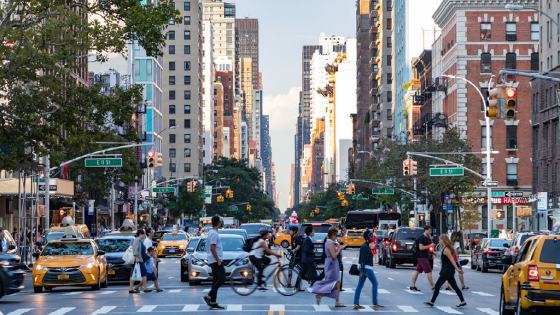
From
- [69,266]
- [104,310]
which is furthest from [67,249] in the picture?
[104,310]

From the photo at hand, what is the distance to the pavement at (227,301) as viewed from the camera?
62.5 ft

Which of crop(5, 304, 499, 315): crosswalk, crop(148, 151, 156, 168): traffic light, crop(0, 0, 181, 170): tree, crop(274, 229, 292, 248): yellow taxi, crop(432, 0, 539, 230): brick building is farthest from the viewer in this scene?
crop(432, 0, 539, 230): brick building

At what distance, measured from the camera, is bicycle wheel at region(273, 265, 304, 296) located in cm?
2270

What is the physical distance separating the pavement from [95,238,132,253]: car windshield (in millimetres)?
1493

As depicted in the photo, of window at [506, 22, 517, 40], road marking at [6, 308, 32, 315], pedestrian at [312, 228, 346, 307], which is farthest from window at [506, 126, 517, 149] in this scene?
road marking at [6, 308, 32, 315]

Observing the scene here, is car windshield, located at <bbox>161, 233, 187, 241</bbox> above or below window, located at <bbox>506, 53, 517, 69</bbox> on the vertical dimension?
below

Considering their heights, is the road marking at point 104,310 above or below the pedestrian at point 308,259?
below

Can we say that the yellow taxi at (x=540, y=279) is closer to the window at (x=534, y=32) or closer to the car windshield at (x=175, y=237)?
the car windshield at (x=175, y=237)

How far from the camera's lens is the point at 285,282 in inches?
898

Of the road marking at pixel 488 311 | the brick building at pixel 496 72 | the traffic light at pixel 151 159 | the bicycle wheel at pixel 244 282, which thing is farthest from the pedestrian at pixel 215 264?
the brick building at pixel 496 72

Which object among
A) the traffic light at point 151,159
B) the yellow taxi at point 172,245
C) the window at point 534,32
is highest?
the window at point 534,32

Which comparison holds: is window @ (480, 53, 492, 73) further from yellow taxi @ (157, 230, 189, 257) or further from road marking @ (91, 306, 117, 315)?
road marking @ (91, 306, 117, 315)

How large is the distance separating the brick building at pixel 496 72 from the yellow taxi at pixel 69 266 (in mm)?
54312

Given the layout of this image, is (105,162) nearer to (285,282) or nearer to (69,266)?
(69,266)
